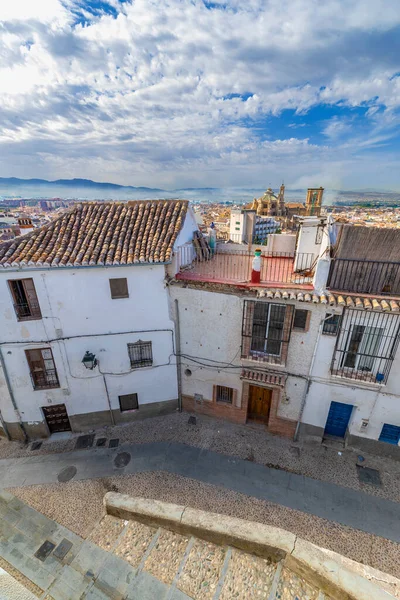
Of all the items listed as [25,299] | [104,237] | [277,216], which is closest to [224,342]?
[104,237]

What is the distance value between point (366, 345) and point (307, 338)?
220 cm

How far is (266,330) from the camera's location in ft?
38.2

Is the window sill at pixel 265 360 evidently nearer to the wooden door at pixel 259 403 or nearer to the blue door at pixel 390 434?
the wooden door at pixel 259 403

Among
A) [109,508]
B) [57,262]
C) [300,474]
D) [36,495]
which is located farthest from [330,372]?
[36,495]

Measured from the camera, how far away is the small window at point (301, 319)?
1076cm

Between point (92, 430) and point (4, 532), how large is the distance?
4903mm

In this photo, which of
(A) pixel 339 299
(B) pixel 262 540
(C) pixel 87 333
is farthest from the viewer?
(C) pixel 87 333

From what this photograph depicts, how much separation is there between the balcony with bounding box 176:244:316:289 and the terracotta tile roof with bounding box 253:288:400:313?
671 mm

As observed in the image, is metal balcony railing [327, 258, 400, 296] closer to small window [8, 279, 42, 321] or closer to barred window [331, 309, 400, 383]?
barred window [331, 309, 400, 383]

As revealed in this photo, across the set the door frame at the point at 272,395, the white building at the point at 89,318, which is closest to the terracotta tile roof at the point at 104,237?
the white building at the point at 89,318

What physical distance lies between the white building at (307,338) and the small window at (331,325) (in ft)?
0.12

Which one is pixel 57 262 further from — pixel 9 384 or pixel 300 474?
pixel 300 474

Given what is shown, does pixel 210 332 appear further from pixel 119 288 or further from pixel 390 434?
pixel 390 434

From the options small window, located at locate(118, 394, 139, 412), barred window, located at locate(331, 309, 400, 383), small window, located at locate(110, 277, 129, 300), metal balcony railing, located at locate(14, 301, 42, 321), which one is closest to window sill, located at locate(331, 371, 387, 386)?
barred window, located at locate(331, 309, 400, 383)
